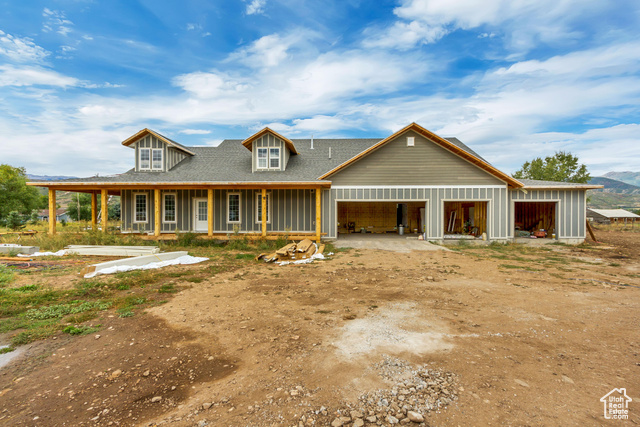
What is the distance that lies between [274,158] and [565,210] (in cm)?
1650

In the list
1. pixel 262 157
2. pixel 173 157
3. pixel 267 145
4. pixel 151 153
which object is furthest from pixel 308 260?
pixel 151 153

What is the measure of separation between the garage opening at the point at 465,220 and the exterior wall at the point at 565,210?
1.56 m

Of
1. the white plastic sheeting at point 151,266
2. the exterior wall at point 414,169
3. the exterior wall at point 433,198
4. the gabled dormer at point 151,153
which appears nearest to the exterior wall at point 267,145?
the exterior wall at point 414,169

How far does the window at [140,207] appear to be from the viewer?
16.0m

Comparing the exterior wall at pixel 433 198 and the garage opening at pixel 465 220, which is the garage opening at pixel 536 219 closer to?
the garage opening at pixel 465 220

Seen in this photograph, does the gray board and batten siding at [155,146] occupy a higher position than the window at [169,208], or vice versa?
the gray board and batten siding at [155,146]

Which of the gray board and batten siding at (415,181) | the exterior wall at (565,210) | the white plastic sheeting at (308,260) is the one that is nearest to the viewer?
the white plastic sheeting at (308,260)

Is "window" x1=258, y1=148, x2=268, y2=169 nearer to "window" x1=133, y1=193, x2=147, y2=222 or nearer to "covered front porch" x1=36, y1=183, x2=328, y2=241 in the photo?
"covered front porch" x1=36, y1=183, x2=328, y2=241

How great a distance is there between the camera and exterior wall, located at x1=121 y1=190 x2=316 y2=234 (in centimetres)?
1546

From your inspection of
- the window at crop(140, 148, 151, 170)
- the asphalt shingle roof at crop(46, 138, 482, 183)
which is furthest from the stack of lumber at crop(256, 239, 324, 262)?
the window at crop(140, 148, 151, 170)

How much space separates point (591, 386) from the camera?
2908 mm

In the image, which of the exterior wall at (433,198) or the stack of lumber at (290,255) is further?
the exterior wall at (433,198)

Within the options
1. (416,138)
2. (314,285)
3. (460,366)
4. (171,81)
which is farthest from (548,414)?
(171,81)

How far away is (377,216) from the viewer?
68.3 feet
